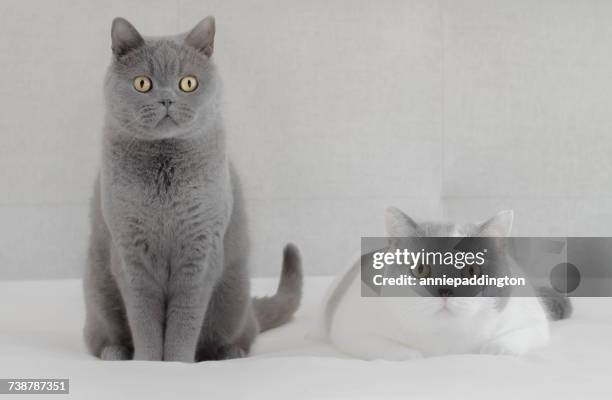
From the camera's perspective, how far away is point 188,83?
51.1 inches

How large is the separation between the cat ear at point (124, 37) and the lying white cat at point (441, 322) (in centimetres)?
54

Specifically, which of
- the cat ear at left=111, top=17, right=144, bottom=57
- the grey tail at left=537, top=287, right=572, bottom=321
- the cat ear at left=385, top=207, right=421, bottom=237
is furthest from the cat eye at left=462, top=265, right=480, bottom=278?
the cat ear at left=111, top=17, right=144, bottom=57

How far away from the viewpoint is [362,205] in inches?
89.2

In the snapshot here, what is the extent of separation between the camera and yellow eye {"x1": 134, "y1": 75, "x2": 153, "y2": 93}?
1.27m

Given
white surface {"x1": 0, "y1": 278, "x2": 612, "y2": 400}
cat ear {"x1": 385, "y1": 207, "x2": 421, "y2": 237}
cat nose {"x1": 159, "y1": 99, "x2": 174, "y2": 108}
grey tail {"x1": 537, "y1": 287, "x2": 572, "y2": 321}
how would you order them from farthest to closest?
grey tail {"x1": 537, "y1": 287, "x2": 572, "y2": 321}
cat ear {"x1": 385, "y1": 207, "x2": 421, "y2": 237}
cat nose {"x1": 159, "y1": 99, "x2": 174, "y2": 108}
white surface {"x1": 0, "y1": 278, "x2": 612, "y2": 400}

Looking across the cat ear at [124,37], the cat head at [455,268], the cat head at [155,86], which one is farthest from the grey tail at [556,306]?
the cat ear at [124,37]

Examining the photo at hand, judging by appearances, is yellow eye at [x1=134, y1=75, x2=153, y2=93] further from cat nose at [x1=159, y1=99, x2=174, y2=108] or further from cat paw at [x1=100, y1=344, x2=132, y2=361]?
cat paw at [x1=100, y1=344, x2=132, y2=361]

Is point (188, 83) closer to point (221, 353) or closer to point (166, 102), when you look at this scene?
point (166, 102)

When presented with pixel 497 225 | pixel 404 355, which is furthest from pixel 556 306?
pixel 404 355

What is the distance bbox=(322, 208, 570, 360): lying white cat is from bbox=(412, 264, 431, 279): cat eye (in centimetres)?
4

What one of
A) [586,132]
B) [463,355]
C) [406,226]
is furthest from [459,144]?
[463,355]

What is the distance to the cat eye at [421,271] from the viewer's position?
131cm

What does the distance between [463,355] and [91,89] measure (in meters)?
1.40

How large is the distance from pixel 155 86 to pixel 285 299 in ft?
2.15
